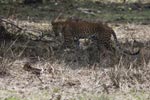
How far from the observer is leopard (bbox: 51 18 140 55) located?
443 inches

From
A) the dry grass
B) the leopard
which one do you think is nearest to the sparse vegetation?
the dry grass

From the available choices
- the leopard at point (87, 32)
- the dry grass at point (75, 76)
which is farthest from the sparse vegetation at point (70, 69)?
the leopard at point (87, 32)

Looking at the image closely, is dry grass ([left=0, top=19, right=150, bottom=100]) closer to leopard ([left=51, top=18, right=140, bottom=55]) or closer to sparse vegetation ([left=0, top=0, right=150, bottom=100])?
sparse vegetation ([left=0, top=0, right=150, bottom=100])

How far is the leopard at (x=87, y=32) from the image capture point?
36.9 ft

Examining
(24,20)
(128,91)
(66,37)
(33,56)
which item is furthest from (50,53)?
(24,20)

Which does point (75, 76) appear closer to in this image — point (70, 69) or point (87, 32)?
point (70, 69)

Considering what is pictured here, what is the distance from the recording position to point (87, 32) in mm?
11539

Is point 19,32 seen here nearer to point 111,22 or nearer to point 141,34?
point 141,34

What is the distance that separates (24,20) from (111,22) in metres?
2.52

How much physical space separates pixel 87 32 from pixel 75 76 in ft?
8.68

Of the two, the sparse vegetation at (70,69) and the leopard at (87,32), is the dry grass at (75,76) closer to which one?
the sparse vegetation at (70,69)

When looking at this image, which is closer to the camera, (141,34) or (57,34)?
(57,34)

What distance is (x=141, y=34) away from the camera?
13617mm

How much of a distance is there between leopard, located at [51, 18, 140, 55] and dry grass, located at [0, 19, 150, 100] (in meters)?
0.36
